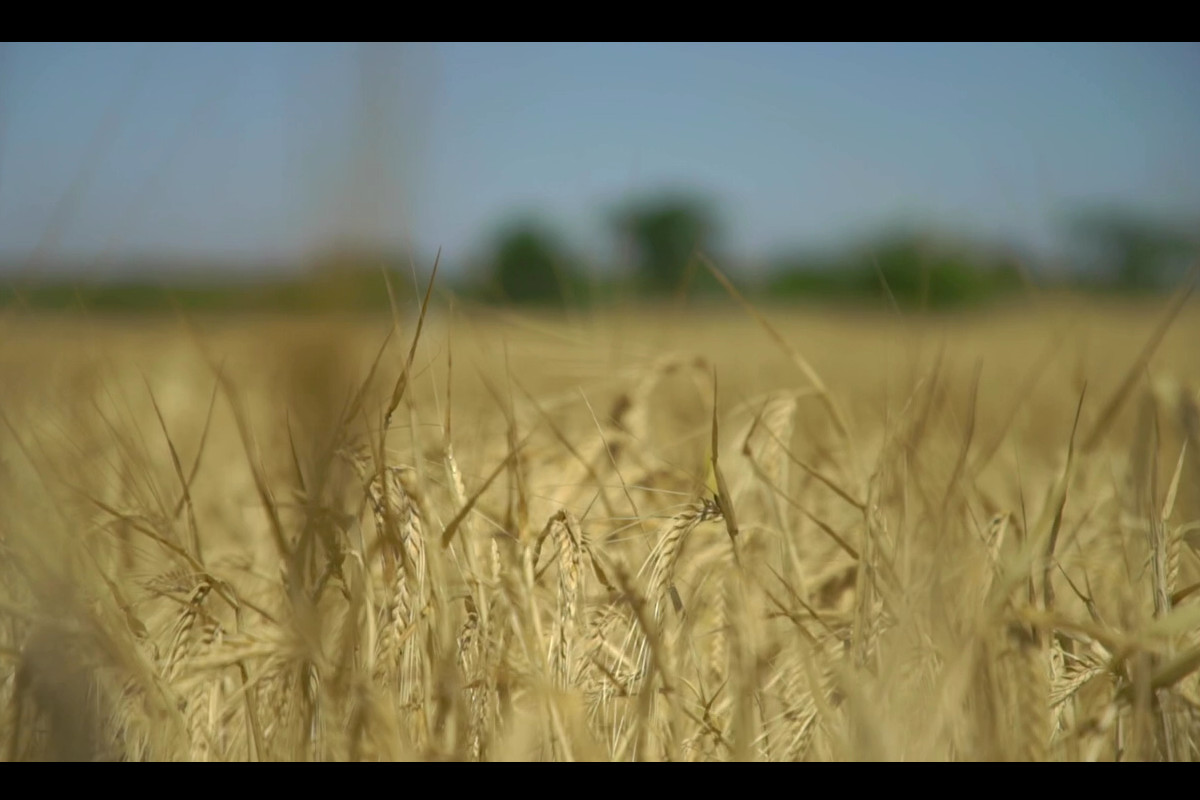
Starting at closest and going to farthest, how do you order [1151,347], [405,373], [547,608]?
[1151,347] < [405,373] < [547,608]

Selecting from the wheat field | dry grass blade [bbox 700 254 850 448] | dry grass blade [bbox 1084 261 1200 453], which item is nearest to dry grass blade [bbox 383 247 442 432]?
the wheat field

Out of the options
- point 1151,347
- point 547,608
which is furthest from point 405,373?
point 1151,347

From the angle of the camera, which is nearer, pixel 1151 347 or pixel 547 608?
pixel 1151 347

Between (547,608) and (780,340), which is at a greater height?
(780,340)

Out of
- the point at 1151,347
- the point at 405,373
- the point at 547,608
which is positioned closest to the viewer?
the point at 1151,347

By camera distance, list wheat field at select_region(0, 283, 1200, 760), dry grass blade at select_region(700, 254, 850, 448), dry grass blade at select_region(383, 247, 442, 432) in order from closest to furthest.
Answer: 1. wheat field at select_region(0, 283, 1200, 760)
2. dry grass blade at select_region(383, 247, 442, 432)
3. dry grass blade at select_region(700, 254, 850, 448)

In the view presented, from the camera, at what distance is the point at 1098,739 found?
2.29ft

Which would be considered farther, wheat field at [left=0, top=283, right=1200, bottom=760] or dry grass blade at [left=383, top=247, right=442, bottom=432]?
dry grass blade at [left=383, top=247, right=442, bottom=432]

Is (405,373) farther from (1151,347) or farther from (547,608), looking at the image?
(1151,347)

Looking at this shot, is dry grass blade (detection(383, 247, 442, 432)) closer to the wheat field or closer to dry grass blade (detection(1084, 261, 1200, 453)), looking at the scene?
the wheat field

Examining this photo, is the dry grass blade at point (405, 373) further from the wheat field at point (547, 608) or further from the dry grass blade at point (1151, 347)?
the dry grass blade at point (1151, 347)

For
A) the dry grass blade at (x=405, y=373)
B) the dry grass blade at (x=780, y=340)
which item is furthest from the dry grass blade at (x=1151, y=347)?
the dry grass blade at (x=405, y=373)
